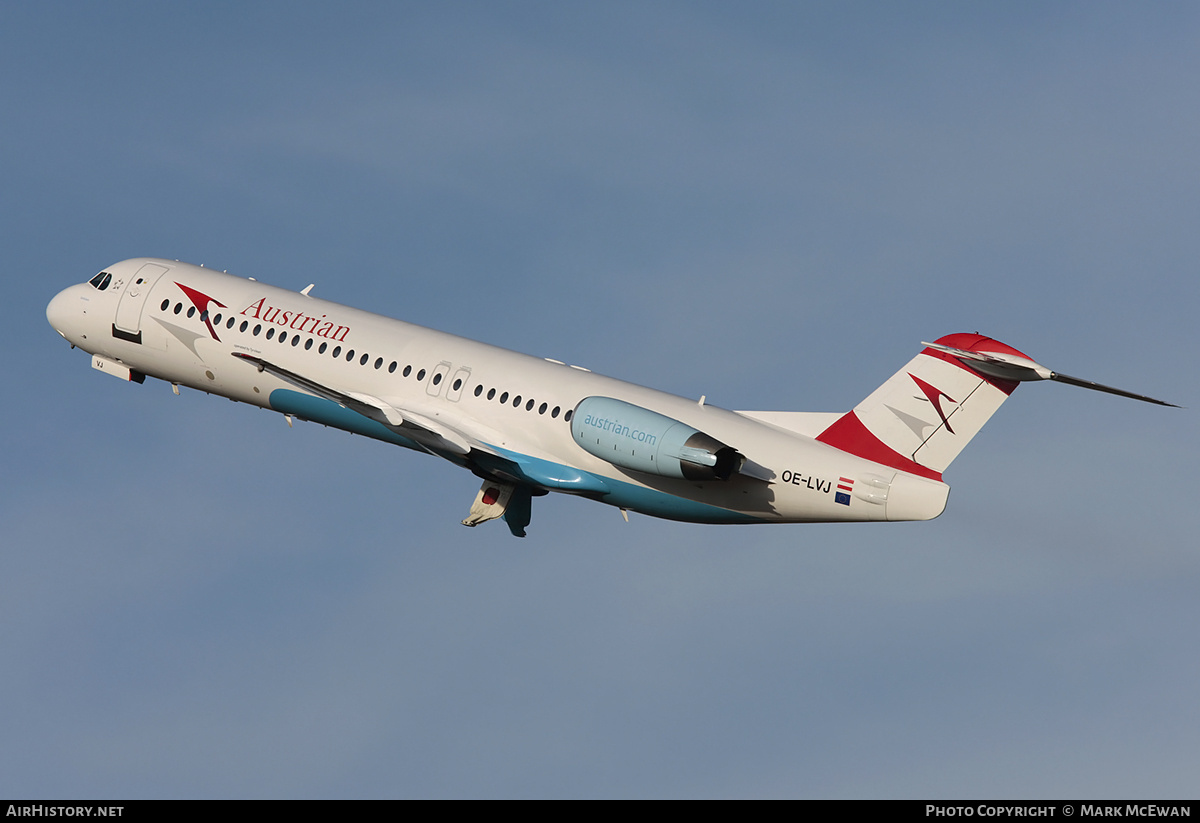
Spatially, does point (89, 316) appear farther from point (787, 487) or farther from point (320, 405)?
point (787, 487)

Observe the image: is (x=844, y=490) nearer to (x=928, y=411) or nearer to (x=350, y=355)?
(x=928, y=411)

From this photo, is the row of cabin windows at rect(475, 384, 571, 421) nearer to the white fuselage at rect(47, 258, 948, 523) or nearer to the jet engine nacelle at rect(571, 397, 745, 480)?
the white fuselage at rect(47, 258, 948, 523)

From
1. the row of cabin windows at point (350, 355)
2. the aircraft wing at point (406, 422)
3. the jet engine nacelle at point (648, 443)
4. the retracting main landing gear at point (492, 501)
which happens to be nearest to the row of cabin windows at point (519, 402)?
the row of cabin windows at point (350, 355)

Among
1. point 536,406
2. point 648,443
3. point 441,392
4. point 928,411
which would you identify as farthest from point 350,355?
point 928,411

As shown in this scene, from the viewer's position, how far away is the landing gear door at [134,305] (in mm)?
41906

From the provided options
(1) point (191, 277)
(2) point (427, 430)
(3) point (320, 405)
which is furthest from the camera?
(1) point (191, 277)

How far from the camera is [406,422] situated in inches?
1435

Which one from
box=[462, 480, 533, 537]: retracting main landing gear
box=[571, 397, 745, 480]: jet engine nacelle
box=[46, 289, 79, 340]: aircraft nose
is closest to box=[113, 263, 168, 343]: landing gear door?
box=[46, 289, 79, 340]: aircraft nose

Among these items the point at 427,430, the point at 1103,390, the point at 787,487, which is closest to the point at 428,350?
the point at 427,430

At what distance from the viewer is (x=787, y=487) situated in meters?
34.2

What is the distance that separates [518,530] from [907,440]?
9.63 meters

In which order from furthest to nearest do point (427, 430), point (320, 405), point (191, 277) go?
point (191, 277) < point (320, 405) < point (427, 430)

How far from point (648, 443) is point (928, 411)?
5755 mm

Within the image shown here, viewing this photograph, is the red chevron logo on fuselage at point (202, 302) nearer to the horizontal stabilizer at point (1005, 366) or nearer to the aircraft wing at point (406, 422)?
the aircraft wing at point (406, 422)
